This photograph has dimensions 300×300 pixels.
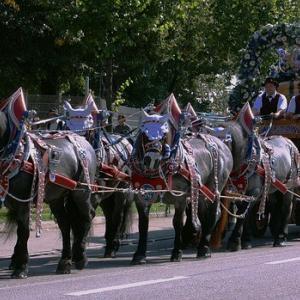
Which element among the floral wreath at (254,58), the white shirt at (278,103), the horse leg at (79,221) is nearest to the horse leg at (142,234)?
the horse leg at (79,221)

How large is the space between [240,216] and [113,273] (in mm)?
2960

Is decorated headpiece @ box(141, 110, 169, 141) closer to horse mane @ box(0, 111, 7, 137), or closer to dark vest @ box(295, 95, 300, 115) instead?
horse mane @ box(0, 111, 7, 137)

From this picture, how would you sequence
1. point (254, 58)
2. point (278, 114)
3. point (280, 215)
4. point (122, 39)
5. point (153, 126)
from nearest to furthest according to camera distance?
1. point (153, 126)
2. point (280, 215)
3. point (278, 114)
4. point (254, 58)
5. point (122, 39)

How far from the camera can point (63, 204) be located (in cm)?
1043

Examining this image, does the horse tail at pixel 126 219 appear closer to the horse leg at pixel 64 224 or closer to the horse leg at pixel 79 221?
the horse leg at pixel 79 221

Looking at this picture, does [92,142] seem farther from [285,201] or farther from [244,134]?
[285,201]

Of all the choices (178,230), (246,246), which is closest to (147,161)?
(178,230)

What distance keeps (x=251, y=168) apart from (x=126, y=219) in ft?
7.23

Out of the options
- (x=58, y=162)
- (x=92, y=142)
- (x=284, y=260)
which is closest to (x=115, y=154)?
(x=92, y=142)

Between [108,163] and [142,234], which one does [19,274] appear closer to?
[142,234]

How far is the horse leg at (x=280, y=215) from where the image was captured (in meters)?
12.8

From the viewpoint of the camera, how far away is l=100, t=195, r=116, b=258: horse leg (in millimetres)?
11727

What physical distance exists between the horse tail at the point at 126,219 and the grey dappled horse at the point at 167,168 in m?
1.32

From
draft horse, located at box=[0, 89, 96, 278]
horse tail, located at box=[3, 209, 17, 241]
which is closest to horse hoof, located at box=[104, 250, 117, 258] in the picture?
draft horse, located at box=[0, 89, 96, 278]
